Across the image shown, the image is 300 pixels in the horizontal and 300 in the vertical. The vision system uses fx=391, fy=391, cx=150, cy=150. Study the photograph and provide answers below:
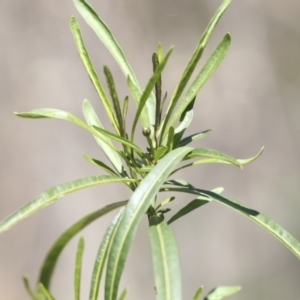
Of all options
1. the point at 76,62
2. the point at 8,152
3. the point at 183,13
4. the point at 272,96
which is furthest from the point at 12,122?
the point at 272,96

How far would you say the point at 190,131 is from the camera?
4.64ft

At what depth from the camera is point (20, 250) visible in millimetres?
1337

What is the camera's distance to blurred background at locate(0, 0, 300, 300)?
1343mm

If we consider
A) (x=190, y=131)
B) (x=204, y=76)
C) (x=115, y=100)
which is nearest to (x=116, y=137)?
(x=115, y=100)

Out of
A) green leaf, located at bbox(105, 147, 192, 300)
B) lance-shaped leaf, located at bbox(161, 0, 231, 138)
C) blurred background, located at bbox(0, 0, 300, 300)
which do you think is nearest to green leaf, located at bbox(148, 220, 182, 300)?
green leaf, located at bbox(105, 147, 192, 300)

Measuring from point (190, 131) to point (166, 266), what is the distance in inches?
41.3

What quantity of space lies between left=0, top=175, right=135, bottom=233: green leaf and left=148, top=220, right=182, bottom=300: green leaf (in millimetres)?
85

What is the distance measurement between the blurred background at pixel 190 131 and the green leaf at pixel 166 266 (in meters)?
0.91

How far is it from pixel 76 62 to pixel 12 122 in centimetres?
32

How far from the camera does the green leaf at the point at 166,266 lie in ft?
1.21

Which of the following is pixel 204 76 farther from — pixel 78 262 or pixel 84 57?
pixel 78 262

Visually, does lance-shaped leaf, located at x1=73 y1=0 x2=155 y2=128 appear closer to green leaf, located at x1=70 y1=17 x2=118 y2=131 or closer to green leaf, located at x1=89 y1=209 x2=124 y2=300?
green leaf, located at x1=70 y1=17 x2=118 y2=131

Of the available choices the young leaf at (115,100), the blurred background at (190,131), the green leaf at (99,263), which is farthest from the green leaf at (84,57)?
the blurred background at (190,131)

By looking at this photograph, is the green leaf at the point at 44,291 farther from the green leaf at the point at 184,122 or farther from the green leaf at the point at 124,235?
the green leaf at the point at 184,122
